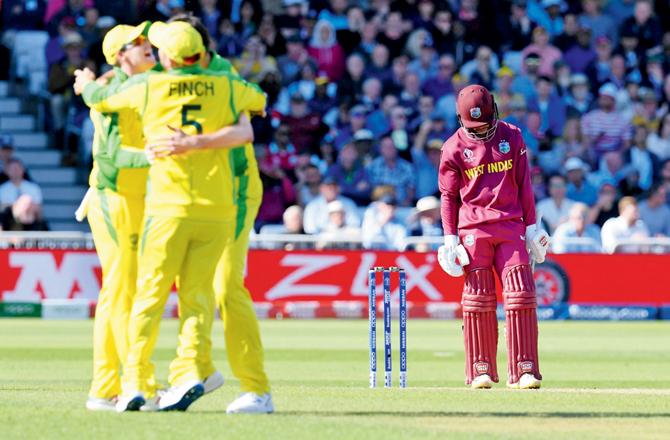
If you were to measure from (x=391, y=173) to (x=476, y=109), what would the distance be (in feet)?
46.3

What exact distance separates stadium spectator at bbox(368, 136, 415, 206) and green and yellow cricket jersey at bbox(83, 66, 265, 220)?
16.6m

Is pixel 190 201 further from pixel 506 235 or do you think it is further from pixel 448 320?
pixel 448 320

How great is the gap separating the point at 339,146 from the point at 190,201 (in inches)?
694

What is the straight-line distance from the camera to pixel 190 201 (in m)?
9.14

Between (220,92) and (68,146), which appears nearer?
(220,92)

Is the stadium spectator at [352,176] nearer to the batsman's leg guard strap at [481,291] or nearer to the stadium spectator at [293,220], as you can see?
the stadium spectator at [293,220]

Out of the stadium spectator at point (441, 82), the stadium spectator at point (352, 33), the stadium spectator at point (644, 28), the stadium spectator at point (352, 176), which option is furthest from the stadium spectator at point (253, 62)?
the stadium spectator at point (644, 28)

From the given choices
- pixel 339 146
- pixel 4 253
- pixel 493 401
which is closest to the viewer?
pixel 493 401

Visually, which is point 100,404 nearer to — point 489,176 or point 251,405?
point 251,405

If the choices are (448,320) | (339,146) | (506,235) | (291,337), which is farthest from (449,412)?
(339,146)

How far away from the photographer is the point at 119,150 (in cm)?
963

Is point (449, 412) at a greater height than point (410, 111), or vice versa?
point (410, 111)

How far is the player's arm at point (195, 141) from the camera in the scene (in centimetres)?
905

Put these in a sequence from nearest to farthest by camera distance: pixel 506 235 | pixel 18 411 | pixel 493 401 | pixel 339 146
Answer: pixel 18 411
pixel 493 401
pixel 506 235
pixel 339 146
